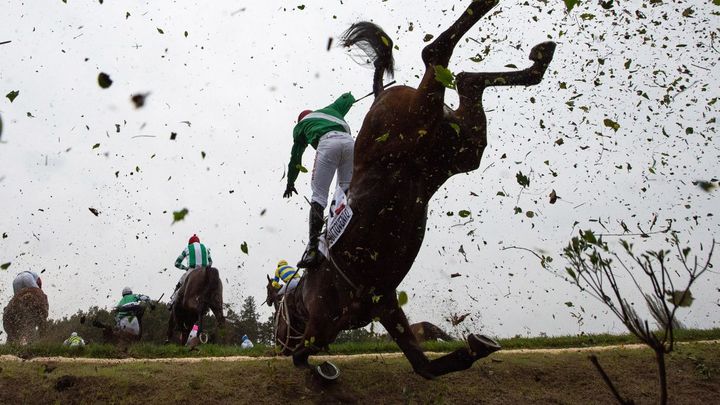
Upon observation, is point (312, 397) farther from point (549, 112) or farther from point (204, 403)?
point (549, 112)

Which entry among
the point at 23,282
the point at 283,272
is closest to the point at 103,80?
the point at 283,272

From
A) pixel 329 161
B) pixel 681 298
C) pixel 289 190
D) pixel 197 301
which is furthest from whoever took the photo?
pixel 197 301

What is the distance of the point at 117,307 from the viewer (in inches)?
508

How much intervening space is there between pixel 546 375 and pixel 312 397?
2530mm

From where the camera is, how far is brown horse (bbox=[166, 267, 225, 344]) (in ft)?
39.4

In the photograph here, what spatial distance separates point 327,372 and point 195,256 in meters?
7.65

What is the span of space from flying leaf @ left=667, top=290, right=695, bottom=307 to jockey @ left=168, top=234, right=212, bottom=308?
11.0m

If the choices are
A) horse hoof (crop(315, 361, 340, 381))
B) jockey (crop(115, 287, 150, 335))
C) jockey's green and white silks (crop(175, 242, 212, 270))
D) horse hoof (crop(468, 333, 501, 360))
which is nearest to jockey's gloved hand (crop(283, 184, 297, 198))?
horse hoof (crop(315, 361, 340, 381))

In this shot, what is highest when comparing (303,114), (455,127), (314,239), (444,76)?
(303,114)

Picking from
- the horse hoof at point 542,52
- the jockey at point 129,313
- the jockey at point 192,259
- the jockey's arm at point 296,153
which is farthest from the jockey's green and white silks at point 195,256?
the horse hoof at point 542,52

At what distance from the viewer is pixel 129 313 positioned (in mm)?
12750

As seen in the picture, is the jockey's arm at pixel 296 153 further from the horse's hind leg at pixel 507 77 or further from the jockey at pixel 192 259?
the jockey at pixel 192 259

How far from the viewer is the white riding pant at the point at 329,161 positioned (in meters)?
5.84

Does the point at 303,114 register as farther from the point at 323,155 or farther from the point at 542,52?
the point at 542,52
